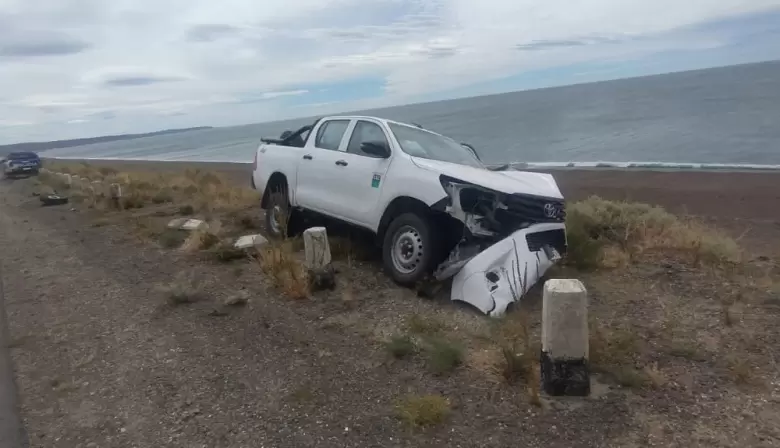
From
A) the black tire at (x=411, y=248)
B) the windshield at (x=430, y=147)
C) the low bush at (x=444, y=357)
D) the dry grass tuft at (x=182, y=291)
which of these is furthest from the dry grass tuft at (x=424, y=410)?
the windshield at (x=430, y=147)

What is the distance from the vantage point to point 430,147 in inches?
302

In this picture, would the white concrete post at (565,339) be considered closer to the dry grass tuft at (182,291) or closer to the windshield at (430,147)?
the windshield at (430,147)

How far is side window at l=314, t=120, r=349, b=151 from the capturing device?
820 cm

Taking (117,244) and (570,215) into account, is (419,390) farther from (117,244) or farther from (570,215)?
(117,244)

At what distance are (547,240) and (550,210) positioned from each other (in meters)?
0.31

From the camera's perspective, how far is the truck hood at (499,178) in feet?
21.0

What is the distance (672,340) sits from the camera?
5.25 meters

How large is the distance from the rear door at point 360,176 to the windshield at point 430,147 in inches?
9.2

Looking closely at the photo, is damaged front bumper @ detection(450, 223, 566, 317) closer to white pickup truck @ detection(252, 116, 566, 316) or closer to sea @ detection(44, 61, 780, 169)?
white pickup truck @ detection(252, 116, 566, 316)

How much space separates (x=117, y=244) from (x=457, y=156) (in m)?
6.06

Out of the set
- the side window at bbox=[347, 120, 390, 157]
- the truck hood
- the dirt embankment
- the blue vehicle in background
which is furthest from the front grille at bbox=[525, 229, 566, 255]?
the blue vehicle in background

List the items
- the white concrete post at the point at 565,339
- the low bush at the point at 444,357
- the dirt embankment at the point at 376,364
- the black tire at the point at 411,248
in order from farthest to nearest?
1. the black tire at the point at 411,248
2. the low bush at the point at 444,357
3. the white concrete post at the point at 565,339
4. the dirt embankment at the point at 376,364

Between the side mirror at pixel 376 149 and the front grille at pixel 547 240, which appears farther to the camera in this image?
the side mirror at pixel 376 149

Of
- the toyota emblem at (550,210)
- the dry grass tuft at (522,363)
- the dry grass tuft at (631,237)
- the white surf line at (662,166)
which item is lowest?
the white surf line at (662,166)
